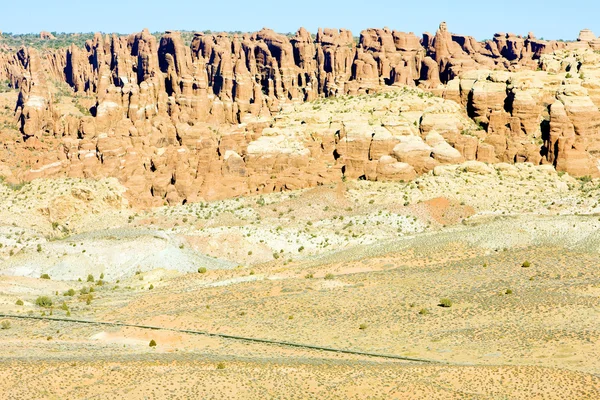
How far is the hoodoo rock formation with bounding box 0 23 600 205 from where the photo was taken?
83.4 m

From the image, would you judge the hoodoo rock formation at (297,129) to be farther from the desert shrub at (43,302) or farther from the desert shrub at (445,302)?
the desert shrub at (445,302)

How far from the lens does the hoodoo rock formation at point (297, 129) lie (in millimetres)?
83375

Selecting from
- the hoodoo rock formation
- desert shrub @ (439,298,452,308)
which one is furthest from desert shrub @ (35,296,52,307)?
desert shrub @ (439,298,452,308)

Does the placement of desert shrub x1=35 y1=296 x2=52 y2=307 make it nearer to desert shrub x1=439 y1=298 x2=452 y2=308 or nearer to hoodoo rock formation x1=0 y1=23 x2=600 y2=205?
hoodoo rock formation x1=0 y1=23 x2=600 y2=205

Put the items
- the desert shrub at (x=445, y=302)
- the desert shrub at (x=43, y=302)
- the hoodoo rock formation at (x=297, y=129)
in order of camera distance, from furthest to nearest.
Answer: the hoodoo rock formation at (x=297, y=129), the desert shrub at (x=43, y=302), the desert shrub at (x=445, y=302)

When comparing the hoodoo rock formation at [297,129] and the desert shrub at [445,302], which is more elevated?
the hoodoo rock formation at [297,129]

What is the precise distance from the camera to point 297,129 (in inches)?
3482

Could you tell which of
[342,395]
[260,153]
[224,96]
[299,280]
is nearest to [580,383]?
[342,395]

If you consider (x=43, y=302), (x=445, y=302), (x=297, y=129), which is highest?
(x=297, y=129)

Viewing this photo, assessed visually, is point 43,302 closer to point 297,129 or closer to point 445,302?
point 445,302

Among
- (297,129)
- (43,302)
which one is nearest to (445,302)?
(43,302)

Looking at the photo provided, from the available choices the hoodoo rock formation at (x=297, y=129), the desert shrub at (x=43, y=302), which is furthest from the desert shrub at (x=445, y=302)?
the hoodoo rock formation at (x=297, y=129)

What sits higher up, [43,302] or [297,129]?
[297,129]

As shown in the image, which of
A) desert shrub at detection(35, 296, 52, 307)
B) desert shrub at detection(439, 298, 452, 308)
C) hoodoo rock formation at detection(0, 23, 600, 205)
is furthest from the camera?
hoodoo rock formation at detection(0, 23, 600, 205)
